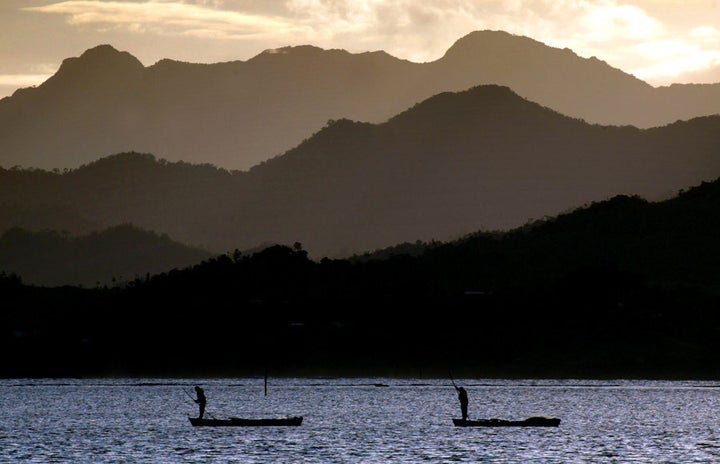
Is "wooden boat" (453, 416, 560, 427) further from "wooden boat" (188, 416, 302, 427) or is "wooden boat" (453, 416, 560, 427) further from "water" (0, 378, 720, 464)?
"wooden boat" (188, 416, 302, 427)

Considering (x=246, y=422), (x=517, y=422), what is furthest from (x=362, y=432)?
(x=517, y=422)

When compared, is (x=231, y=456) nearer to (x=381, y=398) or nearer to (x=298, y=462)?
(x=298, y=462)

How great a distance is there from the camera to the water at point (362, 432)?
323 feet

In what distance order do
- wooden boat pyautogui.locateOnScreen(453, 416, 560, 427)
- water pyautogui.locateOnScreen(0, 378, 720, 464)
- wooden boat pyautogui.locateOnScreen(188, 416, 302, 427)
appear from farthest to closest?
1. wooden boat pyautogui.locateOnScreen(188, 416, 302, 427)
2. wooden boat pyautogui.locateOnScreen(453, 416, 560, 427)
3. water pyautogui.locateOnScreen(0, 378, 720, 464)

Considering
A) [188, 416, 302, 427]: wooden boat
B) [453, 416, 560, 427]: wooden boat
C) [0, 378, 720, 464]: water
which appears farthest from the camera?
[188, 416, 302, 427]: wooden boat

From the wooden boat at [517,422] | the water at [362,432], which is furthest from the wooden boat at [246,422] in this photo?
the wooden boat at [517,422]

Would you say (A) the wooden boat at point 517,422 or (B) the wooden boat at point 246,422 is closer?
(A) the wooden boat at point 517,422

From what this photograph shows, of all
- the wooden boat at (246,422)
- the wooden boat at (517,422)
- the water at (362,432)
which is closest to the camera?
the water at (362,432)

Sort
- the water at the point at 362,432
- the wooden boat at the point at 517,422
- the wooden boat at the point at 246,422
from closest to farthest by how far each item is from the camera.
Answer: the water at the point at 362,432
the wooden boat at the point at 517,422
the wooden boat at the point at 246,422

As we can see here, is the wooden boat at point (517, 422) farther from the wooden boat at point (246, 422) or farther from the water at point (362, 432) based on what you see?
the wooden boat at point (246, 422)

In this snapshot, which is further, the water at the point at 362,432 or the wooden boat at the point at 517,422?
the wooden boat at the point at 517,422

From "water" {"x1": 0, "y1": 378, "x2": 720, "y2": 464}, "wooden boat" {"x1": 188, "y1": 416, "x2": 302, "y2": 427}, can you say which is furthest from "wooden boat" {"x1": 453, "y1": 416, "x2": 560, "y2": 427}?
"wooden boat" {"x1": 188, "y1": 416, "x2": 302, "y2": 427}

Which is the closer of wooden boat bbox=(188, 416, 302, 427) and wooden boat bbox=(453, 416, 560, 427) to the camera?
wooden boat bbox=(453, 416, 560, 427)

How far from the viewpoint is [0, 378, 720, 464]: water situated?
323 ft
